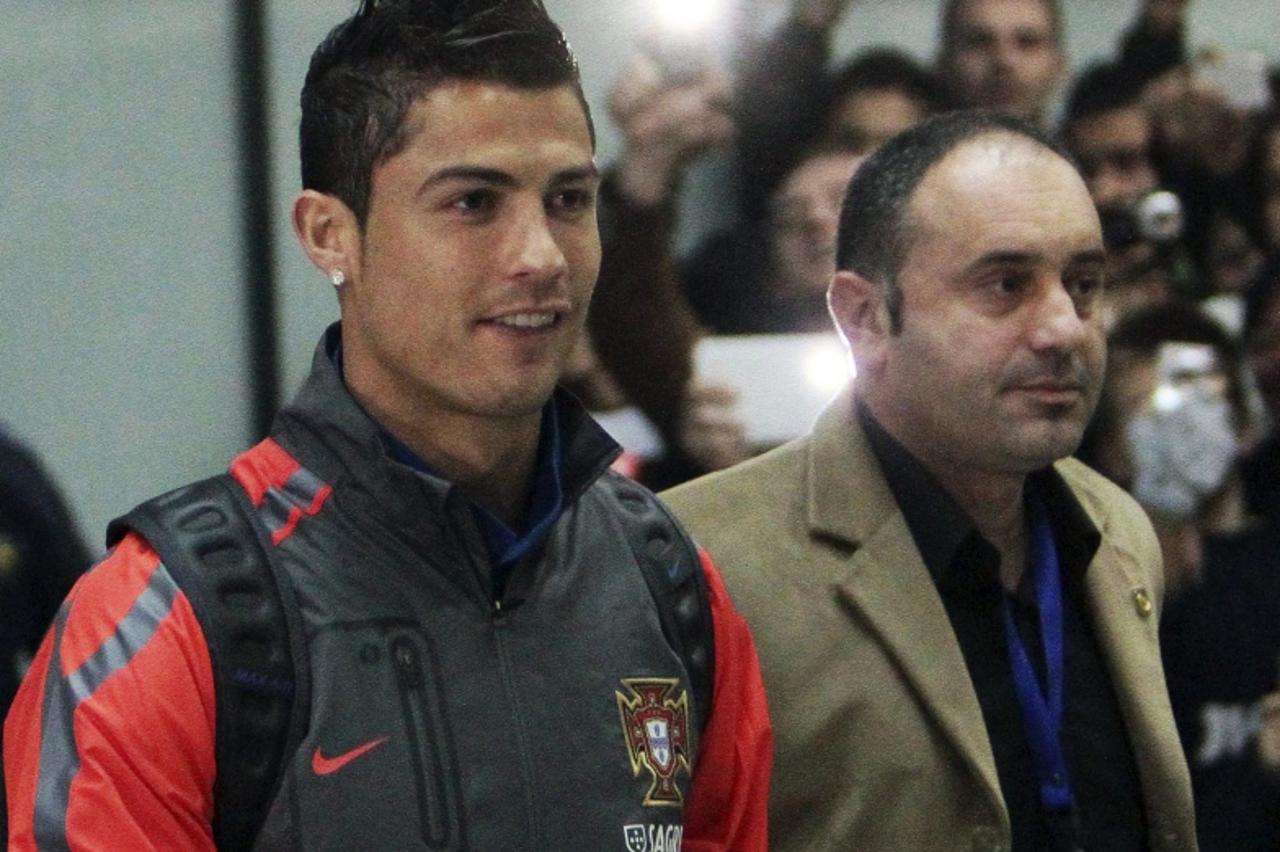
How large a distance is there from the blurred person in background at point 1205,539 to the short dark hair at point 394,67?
242 cm

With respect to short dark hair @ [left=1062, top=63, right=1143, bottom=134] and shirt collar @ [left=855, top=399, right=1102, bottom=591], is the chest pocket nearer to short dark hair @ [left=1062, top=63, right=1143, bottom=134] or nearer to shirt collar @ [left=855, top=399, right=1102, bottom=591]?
shirt collar @ [left=855, top=399, right=1102, bottom=591]

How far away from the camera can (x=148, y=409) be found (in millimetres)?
4434

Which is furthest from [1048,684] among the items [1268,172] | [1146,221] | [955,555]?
[1268,172]

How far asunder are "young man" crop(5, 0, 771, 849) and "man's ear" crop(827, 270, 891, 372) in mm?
851

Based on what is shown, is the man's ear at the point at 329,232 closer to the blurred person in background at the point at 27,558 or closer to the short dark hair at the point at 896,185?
the short dark hair at the point at 896,185

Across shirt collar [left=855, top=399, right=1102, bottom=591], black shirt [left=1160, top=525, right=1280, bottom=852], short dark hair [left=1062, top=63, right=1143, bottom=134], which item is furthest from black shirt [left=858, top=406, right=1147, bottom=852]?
short dark hair [left=1062, top=63, right=1143, bottom=134]

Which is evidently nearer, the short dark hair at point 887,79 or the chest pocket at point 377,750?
the chest pocket at point 377,750

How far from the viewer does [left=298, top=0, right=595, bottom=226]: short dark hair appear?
7.27 ft

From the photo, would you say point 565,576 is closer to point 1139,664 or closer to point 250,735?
point 250,735

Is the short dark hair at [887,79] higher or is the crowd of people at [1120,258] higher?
the short dark hair at [887,79]

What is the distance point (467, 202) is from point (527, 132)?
0.29ft

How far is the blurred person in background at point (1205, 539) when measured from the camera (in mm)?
4461

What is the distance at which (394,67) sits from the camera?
223 cm

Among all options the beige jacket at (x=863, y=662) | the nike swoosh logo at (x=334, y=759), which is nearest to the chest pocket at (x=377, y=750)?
the nike swoosh logo at (x=334, y=759)
